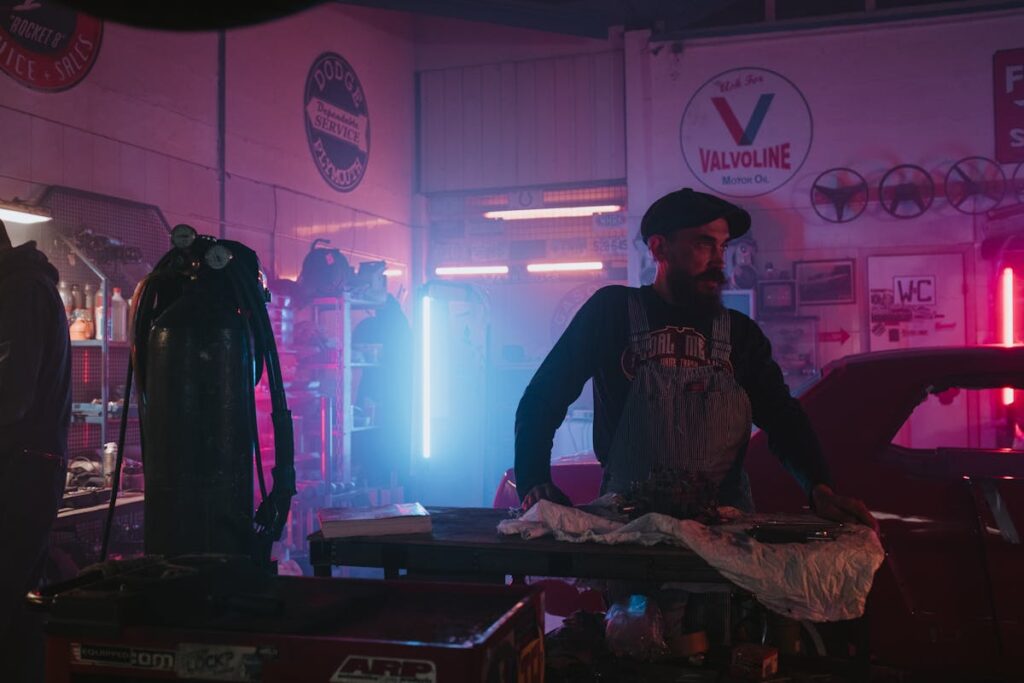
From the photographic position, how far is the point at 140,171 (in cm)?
616

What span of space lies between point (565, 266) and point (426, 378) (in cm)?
210

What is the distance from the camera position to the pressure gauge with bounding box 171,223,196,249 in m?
2.60

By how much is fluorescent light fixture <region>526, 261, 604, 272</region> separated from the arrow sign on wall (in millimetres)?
2708

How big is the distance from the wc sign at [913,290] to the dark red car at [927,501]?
457 centimetres

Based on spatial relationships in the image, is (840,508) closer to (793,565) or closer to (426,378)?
(793,565)

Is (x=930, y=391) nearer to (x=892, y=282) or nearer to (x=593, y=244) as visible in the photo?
(x=892, y=282)

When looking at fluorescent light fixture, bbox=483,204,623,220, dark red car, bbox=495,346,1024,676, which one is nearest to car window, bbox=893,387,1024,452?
fluorescent light fixture, bbox=483,204,623,220

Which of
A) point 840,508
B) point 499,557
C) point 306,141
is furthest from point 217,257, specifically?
point 306,141

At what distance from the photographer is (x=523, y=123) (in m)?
10.0

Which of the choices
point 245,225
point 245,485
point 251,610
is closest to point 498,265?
point 245,225

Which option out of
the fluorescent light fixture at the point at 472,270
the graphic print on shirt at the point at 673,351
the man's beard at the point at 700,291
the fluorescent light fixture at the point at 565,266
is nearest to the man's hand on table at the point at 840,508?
the graphic print on shirt at the point at 673,351

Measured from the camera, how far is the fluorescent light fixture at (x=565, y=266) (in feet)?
32.6

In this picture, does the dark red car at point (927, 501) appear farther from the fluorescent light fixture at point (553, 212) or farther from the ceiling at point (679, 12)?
the fluorescent light fixture at point (553, 212)

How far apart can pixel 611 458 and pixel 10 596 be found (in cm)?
267
